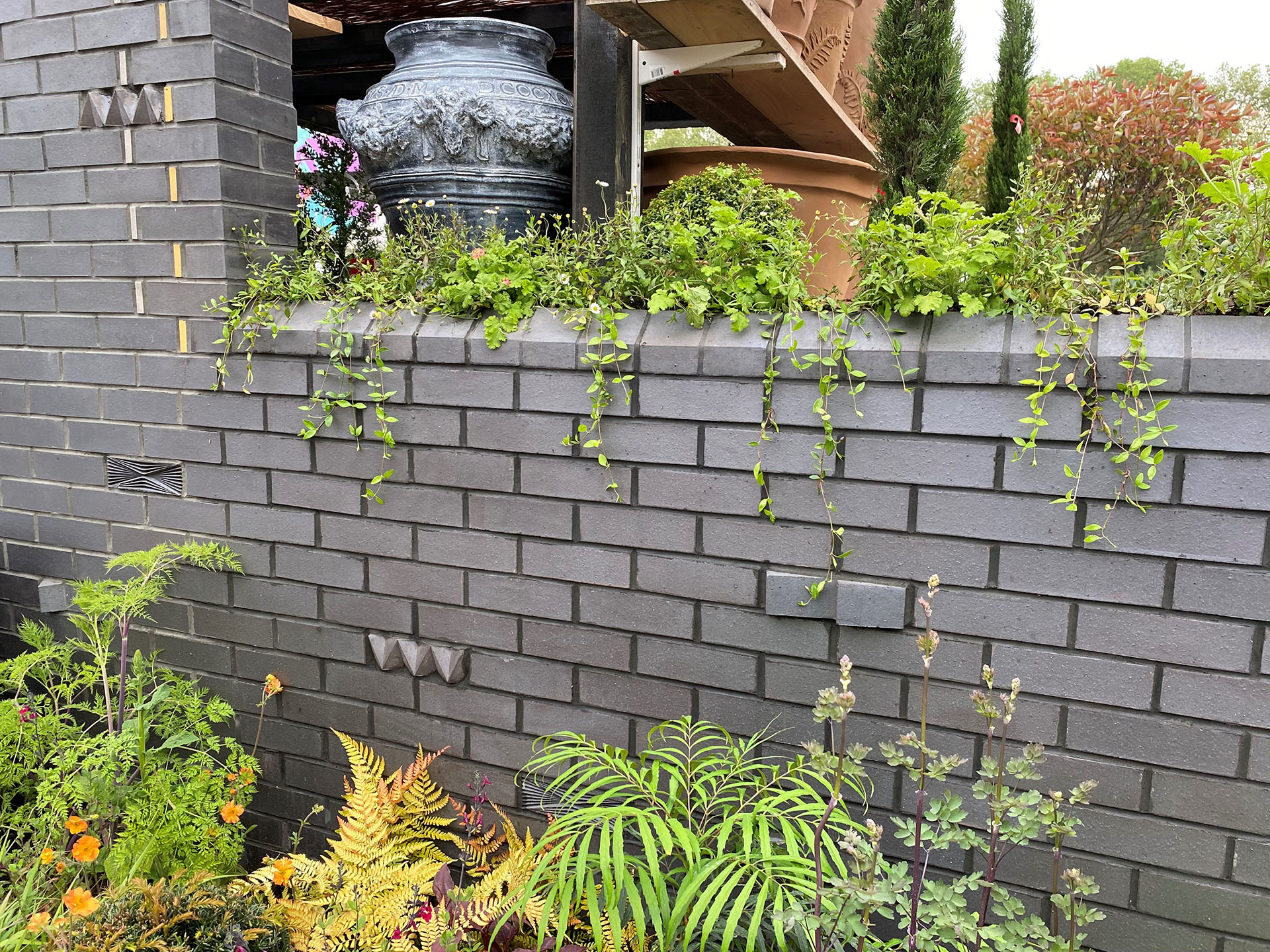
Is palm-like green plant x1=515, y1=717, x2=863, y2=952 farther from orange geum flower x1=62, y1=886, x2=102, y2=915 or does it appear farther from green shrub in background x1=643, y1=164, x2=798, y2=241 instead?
green shrub in background x1=643, y1=164, x2=798, y2=241

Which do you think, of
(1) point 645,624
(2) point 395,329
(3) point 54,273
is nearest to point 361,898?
(1) point 645,624

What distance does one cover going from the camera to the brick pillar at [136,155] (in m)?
2.49

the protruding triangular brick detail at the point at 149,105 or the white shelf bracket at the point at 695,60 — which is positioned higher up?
the white shelf bracket at the point at 695,60

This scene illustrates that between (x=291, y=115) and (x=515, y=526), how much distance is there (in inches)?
60.5

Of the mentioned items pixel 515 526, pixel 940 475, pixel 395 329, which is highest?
pixel 395 329

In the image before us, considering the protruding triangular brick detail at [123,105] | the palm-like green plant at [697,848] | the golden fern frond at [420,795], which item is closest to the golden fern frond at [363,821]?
the golden fern frond at [420,795]

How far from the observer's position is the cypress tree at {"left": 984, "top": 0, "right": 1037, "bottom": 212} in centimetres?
380

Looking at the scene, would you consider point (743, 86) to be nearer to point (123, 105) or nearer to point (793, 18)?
point (793, 18)

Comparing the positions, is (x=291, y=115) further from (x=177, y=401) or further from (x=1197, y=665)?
(x=1197, y=665)

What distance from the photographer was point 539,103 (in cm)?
292

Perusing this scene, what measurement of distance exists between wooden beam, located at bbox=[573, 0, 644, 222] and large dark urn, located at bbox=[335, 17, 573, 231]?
0.11 metres

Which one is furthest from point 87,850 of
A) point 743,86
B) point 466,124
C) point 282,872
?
point 743,86

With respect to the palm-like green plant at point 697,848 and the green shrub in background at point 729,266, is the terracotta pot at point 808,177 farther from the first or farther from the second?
the palm-like green plant at point 697,848

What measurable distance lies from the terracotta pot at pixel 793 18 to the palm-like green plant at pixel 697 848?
103 inches
